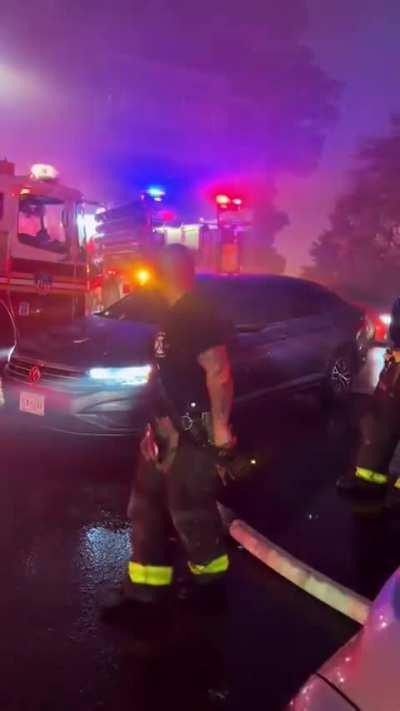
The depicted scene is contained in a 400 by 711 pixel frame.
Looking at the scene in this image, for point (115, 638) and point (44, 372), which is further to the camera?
point (44, 372)

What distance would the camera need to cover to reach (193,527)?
3195mm

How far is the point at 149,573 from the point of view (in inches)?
130

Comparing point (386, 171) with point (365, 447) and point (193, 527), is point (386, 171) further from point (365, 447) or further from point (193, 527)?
point (193, 527)

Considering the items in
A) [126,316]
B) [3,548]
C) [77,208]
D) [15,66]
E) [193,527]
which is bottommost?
[3,548]

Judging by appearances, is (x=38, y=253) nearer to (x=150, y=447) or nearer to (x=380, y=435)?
(x=380, y=435)

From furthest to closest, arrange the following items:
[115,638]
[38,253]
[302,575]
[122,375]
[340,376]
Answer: [38,253] → [340,376] → [122,375] → [302,575] → [115,638]

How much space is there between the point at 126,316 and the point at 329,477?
2.56m

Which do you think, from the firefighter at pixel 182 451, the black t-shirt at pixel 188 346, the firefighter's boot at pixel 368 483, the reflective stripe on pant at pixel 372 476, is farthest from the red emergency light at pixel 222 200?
the black t-shirt at pixel 188 346

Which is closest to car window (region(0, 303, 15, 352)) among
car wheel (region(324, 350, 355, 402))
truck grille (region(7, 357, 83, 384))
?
truck grille (region(7, 357, 83, 384))

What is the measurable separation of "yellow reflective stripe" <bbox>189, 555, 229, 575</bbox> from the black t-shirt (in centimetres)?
71

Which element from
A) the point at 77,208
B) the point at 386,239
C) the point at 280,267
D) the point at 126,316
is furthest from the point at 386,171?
the point at 126,316

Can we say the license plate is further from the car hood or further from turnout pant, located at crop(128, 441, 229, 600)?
turnout pant, located at crop(128, 441, 229, 600)

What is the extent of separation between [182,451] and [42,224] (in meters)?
6.51

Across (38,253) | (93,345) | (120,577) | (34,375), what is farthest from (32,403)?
(38,253)
